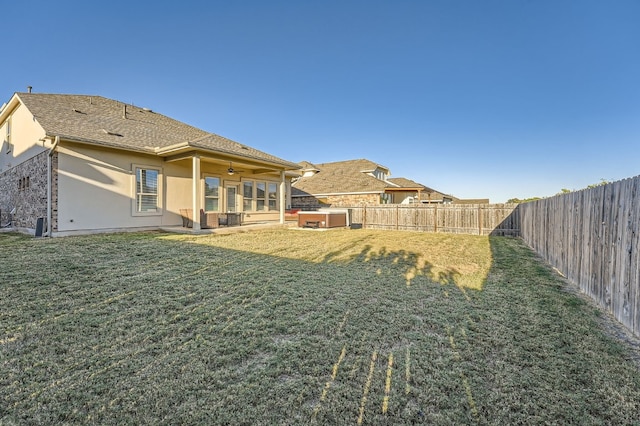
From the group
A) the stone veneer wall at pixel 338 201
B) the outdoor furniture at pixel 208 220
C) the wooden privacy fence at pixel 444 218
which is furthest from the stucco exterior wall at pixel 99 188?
the stone veneer wall at pixel 338 201

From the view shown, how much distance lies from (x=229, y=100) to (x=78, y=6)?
6607 mm

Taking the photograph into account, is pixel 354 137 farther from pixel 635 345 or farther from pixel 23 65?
pixel 635 345

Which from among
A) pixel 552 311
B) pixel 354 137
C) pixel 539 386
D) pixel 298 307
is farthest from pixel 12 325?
pixel 354 137

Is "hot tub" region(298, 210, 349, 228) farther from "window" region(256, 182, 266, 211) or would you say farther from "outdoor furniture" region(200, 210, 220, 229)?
"outdoor furniture" region(200, 210, 220, 229)

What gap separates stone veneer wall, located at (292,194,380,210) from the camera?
800 inches

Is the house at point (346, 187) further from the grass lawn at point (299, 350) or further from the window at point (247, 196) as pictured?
the grass lawn at point (299, 350)

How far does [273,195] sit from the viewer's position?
1617 centimetres

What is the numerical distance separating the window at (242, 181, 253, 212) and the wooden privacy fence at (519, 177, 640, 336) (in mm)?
12071

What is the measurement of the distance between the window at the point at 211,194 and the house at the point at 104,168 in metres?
0.04

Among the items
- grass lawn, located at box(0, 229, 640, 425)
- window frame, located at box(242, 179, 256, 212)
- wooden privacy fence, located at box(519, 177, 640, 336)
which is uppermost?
window frame, located at box(242, 179, 256, 212)

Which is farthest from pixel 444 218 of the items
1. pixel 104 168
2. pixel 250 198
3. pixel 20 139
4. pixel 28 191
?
pixel 20 139

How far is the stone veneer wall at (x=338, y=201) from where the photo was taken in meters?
20.3

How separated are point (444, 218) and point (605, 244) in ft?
36.8

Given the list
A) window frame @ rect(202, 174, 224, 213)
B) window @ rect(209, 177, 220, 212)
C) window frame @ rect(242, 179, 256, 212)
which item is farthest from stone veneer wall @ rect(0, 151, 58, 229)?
window frame @ rect(242, 179, 256, 212)
